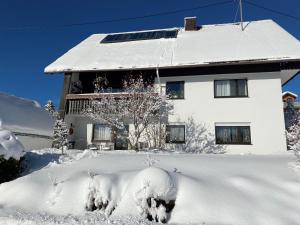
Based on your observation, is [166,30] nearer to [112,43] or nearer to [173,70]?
[112,43]

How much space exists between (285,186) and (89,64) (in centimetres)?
1317

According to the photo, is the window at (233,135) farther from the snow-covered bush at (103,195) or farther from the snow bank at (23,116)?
the snow bank at (23,116)

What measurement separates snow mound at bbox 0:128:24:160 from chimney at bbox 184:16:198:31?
15778 millimetres

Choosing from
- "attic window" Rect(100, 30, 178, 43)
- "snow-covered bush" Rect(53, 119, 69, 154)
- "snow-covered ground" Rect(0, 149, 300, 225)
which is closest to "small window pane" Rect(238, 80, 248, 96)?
"attic window" Rect(100, 30, 178, 43)

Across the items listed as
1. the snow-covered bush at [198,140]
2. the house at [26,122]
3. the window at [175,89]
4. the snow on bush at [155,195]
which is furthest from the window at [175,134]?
the snow on bush at [155,195]

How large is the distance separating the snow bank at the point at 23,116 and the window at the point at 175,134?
856 cm

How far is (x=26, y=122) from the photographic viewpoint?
18672 mm

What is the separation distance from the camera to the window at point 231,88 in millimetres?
16172

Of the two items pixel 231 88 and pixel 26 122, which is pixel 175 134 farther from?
pixel 26 122

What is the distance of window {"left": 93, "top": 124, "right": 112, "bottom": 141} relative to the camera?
17.1 meters

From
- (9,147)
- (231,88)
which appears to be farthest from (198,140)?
(9,147)

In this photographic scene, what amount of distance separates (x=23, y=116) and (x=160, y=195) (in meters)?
15.4

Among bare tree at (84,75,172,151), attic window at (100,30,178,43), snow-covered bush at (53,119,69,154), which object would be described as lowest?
snow-covered bush at (53,119,69,154)

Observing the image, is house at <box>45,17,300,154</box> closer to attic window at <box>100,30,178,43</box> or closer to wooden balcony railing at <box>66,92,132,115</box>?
wooden balcony railing at <box>66,92,132,115</box>
